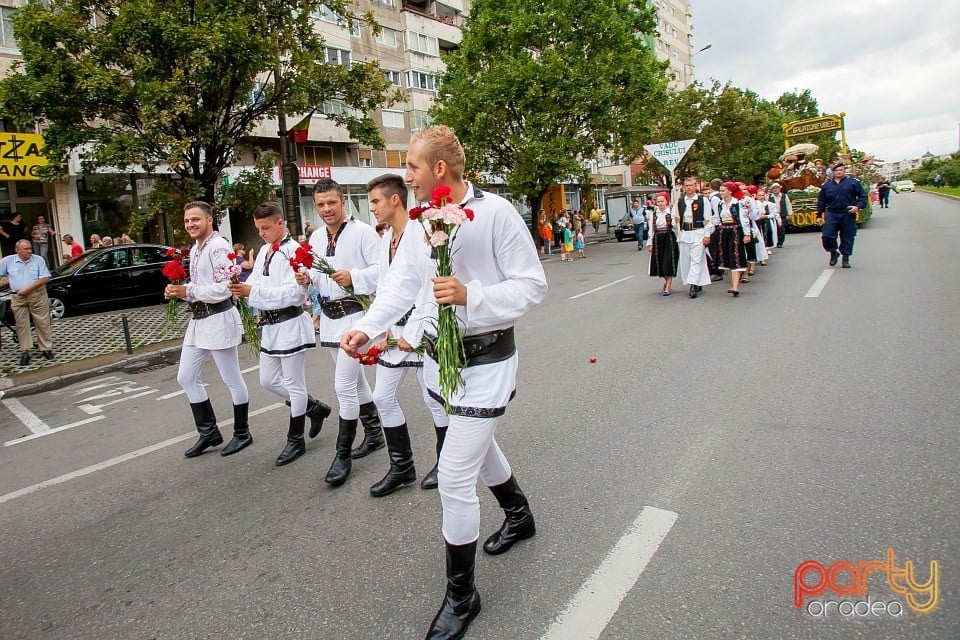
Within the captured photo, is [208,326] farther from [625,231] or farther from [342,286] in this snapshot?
[625,231]

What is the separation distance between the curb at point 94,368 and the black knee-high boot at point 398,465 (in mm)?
6928

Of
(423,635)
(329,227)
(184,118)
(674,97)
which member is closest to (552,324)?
(329,227)

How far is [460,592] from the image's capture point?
8.66ft

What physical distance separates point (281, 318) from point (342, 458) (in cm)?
118

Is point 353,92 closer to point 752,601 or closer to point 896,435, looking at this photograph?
point 896,435

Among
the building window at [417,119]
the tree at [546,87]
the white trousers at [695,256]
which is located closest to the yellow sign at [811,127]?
the tree at [546,87]

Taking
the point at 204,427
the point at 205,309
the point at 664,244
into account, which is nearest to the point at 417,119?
the point at 664,244

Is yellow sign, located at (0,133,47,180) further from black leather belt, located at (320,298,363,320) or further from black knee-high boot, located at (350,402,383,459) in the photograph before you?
black knee-high boot, located at (350,402,383,459)

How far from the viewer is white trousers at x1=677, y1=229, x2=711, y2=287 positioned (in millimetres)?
10742

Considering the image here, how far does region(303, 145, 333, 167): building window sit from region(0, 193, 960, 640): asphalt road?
981 inches

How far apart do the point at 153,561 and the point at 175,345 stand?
855 cm

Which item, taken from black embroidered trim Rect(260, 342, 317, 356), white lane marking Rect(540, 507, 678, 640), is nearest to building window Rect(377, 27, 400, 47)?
black embroidered trim Rect(260, 342, 317, 356)

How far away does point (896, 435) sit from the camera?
4281 millimetres

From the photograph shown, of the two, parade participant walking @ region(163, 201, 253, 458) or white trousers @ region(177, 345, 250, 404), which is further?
white trousers @ region(177, 345, 250, 404)
